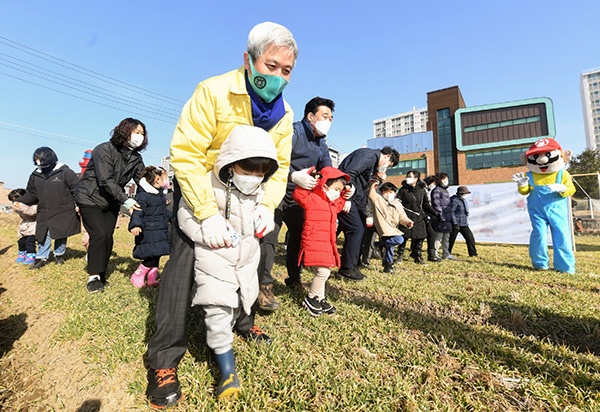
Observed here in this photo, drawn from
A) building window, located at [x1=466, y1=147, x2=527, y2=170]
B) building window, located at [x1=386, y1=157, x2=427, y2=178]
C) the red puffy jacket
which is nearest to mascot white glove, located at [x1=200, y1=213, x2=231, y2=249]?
the red puffy jacket

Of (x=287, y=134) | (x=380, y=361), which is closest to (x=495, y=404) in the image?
(x=380, y=361)

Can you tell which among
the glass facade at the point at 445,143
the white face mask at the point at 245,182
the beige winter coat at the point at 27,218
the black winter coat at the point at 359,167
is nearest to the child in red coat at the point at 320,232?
the black winter coat at the point at 359,167

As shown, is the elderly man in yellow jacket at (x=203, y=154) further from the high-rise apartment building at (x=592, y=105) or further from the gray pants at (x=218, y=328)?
the high-rise apartment building at (x=592, y=105)

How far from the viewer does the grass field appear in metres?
1.63

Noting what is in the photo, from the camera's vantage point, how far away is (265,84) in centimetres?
174

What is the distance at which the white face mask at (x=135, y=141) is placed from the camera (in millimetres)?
3713

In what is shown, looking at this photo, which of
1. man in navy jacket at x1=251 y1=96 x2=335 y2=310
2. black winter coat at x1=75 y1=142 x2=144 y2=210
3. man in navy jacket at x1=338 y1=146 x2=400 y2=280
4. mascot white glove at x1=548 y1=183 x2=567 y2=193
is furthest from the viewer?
mascot white glove at x1=548 y1=183 x2=567 y2=193

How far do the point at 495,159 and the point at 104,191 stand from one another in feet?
Answer: 138

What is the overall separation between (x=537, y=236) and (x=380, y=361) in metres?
5.16

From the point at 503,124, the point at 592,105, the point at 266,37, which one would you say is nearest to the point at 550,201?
the point at 266,37

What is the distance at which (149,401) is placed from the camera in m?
1.60

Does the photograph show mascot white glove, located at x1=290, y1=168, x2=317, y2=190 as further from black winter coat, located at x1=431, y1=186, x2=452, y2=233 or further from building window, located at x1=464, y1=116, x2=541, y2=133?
building window, located at x1=464, y1=116, x2=541, y2=133

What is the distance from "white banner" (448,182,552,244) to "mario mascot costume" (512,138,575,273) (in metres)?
5.40

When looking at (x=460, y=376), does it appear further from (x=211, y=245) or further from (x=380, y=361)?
(x=211, y=245)
